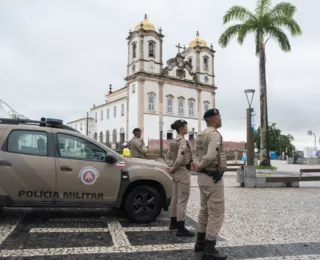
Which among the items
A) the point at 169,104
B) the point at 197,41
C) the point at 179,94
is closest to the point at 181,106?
the point at 179,94

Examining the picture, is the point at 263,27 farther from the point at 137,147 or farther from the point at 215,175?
the point at 215,175

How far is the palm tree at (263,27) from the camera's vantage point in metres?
20.6

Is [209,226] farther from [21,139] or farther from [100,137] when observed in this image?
[100,137]

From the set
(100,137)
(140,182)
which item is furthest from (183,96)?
(140,182)

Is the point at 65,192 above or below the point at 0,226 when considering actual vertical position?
above

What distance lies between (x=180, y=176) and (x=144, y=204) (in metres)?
1.12

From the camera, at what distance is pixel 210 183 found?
451 cm

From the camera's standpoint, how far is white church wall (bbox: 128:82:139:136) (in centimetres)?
4969

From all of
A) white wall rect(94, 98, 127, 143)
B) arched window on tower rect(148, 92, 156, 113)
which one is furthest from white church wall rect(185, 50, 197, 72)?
white wall rect(94, 98, 127, 143)

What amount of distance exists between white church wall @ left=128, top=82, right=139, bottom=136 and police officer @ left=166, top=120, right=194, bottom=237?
143 ft

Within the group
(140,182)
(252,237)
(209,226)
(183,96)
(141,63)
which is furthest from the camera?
(183,96)

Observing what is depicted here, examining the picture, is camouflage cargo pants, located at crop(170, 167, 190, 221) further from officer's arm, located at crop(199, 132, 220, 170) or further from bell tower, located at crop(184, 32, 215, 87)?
bell tower, located at crop(184, 32, 215, 87)

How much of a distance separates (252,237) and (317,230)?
145cm

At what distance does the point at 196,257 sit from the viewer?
173 inches
